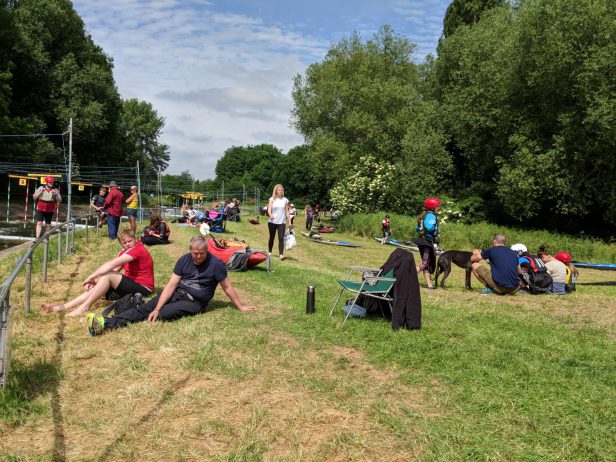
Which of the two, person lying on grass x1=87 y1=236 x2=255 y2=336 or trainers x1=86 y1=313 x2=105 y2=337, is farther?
person lying on grass x1=87 y1=236 x2=255 y2=336

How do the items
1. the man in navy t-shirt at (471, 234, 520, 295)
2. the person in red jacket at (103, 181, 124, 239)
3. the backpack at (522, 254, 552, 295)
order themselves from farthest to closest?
the person in red jacket at (103, 181, 124, 239)
the backpack at (522, 254, 552, 295)
the man in navy t-shirt at (471, 234, 520, 295)

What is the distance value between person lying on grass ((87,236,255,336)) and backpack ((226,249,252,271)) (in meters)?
3.21

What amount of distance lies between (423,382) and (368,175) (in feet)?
101

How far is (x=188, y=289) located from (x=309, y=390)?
9.09ft

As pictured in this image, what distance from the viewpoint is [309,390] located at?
4113 millimetres

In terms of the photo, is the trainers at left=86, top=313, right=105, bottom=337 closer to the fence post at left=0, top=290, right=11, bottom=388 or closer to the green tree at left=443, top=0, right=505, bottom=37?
the fence post at left=0, top=290, right=11, bottom=388

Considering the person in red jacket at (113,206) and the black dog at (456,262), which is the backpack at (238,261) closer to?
the black dog at (456,262)

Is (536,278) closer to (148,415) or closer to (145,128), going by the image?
(148,415)

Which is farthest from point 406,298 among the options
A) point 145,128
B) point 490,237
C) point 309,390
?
point 145,128

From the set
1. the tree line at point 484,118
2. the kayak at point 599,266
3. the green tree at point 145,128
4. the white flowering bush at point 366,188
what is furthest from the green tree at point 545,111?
the green tree at point 145,128

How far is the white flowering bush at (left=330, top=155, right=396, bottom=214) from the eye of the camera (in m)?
32.9

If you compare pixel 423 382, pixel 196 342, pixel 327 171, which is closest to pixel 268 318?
pixel 196 342

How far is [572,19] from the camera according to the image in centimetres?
2116

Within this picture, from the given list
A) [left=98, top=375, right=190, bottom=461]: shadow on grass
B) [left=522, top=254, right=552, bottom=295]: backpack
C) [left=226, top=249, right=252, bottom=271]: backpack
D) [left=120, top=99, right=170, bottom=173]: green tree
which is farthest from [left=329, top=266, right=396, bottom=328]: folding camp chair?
[left=120, top=99, right=170, bottom=173]: green tree
